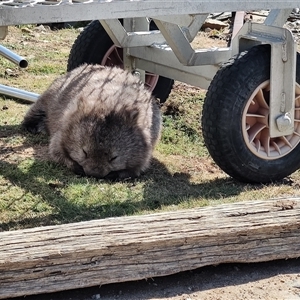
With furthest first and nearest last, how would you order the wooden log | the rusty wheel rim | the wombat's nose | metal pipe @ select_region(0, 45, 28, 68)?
metal pipe @ select_region(0, 45, 28, 68)
the wombat's nose
the rusty wheel rim
the wooden log

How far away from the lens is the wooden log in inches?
141

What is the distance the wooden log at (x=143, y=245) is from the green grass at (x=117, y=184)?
853 millimetres


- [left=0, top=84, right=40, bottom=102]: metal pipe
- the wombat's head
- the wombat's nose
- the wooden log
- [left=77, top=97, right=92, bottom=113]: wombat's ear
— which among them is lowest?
[left=0, top=84, right=40, bottom=102]: metal pipe

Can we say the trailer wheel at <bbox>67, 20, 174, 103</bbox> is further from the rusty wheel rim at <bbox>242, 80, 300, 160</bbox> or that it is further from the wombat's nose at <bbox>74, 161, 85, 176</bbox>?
the rusty wheel rim at <bbox>242, 80, 300, 160</bbox>

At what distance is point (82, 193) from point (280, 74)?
1608 millimetres

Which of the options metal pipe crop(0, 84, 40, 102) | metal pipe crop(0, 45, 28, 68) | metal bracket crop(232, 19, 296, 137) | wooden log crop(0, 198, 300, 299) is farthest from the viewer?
metal pipe crop(0, 84, 40, 102)

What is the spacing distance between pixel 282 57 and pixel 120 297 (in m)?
2.40

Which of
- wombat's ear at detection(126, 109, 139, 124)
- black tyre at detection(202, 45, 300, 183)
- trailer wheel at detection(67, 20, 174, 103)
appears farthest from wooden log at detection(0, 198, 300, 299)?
trailer wheel at detection(67, 20, 174, 103)

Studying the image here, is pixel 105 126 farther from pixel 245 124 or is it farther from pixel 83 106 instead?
pixel 245 124

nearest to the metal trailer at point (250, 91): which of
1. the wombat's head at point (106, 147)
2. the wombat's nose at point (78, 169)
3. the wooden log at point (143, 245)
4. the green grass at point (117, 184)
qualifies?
Answer: the green grass at point (117, 184)

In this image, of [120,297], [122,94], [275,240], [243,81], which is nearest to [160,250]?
[120,297]

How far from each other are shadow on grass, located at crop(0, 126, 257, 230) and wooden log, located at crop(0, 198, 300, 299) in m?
0.86

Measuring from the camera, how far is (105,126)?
5.92 meters

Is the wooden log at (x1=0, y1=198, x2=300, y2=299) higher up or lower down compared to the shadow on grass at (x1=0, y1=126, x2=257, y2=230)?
higher up
